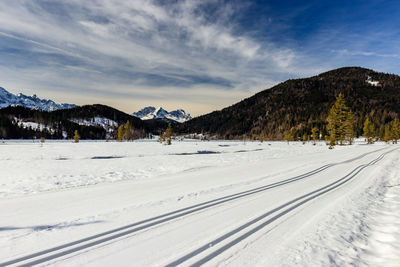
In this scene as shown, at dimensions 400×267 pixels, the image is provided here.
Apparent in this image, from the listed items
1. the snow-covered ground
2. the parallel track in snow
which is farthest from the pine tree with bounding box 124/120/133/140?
the parallel track in snow

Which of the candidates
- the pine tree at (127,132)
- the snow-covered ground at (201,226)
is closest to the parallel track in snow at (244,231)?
the snow-covered ground at (201,226)

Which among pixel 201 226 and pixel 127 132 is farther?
pixel 127 132

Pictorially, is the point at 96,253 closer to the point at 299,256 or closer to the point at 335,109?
the point at 299,256

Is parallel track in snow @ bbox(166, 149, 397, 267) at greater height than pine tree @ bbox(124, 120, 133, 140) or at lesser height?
lesser

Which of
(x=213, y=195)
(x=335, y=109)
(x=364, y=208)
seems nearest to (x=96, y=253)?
(x=213, y=195)

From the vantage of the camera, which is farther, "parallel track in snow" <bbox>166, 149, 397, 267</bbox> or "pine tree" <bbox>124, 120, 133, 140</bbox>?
"pine tree" <bbox>124, 120, 133, 140</bbox>

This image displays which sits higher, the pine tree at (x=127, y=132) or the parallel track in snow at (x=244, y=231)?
the pine tree at (x=127, y=132)

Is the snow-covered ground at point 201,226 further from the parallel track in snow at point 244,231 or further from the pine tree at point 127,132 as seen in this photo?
the pine tree at point 127,132

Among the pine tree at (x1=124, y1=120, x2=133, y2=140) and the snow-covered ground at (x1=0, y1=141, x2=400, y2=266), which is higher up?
the pine tree at (x1=124, y1=120, x2=133, y2=140)

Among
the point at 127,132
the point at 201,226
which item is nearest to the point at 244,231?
the point at 201,226

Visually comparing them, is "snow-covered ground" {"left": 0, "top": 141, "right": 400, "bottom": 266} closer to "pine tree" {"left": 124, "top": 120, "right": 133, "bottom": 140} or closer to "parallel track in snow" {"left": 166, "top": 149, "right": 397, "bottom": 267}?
"parallel track in snow" {"left": 166, "top": 149, "right": 397, "bottom": 267}

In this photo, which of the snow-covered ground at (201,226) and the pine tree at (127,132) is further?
the pine tree at (127,132)

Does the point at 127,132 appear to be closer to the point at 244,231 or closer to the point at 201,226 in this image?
→ the point at 201,226

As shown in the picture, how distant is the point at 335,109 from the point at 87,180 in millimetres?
53966
